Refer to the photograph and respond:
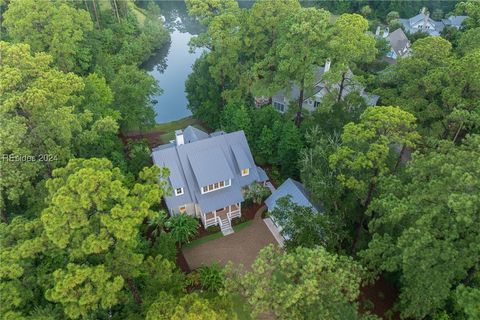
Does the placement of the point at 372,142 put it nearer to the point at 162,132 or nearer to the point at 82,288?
the point at 82,288

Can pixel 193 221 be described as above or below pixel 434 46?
below

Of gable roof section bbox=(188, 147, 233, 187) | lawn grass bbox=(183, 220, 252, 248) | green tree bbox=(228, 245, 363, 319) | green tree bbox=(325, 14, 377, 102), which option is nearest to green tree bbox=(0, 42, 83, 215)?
gable roof section bbox=(188, 147, 233, 187)

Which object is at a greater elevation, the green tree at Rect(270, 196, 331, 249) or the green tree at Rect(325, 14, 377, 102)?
the green tree at Rect(325, 14, 377, 102)

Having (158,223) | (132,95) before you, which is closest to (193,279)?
(158,223)

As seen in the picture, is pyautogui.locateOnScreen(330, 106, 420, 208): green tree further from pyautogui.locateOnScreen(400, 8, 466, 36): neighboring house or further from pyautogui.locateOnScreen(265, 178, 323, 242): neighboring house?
pyautogui.locateOnScreen(400, 8, 466, 36): neighboring house

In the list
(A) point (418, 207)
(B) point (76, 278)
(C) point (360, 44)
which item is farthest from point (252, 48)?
(B) point (76, 278)

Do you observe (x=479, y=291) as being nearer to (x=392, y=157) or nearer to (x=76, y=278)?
(x=392, y=157)

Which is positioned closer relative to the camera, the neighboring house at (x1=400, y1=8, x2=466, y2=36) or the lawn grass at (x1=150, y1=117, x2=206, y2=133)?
the lawn grass at (x1=150, y1=117, x2=206, y2=133)
